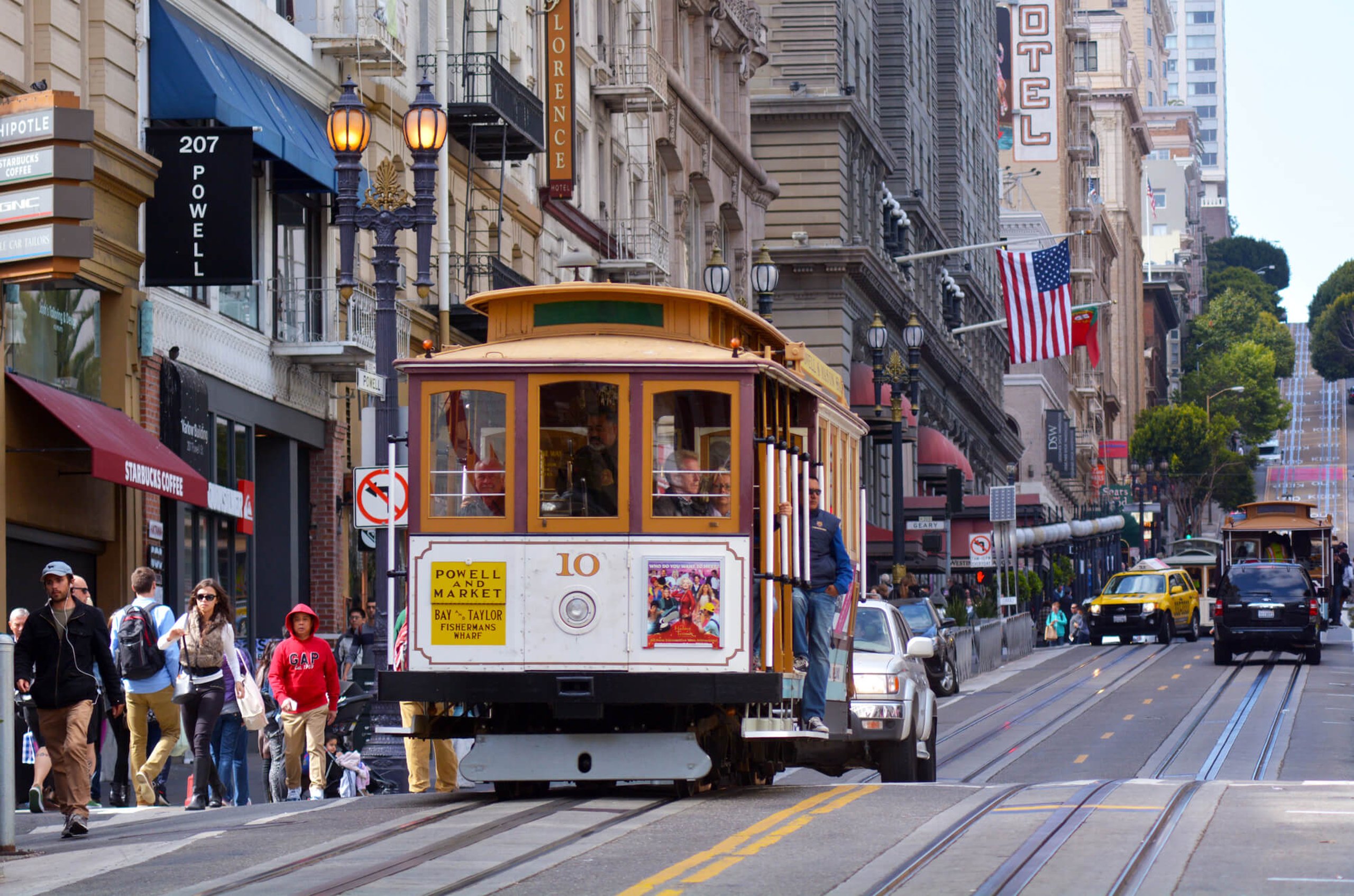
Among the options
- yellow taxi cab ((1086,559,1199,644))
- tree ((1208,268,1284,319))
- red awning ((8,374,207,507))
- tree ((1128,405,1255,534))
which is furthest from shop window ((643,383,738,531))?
tree ((1208,268,1284,319))

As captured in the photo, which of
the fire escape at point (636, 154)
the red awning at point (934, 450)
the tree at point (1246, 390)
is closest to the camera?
the fire escape at point (636, 154)

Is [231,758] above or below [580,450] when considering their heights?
below

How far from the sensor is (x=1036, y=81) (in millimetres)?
109500

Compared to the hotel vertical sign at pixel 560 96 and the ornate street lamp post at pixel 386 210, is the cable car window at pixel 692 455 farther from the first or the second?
the hotel vertical sign at pixel 560 96

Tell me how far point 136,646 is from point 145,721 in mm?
697

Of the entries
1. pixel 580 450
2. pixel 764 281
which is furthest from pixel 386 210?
pixel 764 281

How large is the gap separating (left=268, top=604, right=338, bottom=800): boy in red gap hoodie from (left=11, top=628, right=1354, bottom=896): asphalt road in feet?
4.92

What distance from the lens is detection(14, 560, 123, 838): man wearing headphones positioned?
14.2 m

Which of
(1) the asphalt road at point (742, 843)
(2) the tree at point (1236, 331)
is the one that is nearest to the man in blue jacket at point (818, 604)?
(1) the asphalt road at point (742, 843)

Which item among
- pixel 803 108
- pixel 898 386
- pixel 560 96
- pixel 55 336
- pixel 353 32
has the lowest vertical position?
pixel 55 336

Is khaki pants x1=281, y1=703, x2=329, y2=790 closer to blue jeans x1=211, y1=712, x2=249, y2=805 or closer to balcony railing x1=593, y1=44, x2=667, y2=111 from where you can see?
blue jeans x1=211, y1=712, x2=249, y2=805

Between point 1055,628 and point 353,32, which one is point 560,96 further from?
point 1055,628

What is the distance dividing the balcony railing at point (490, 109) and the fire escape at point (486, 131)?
12mm

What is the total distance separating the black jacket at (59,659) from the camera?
14.2 m
